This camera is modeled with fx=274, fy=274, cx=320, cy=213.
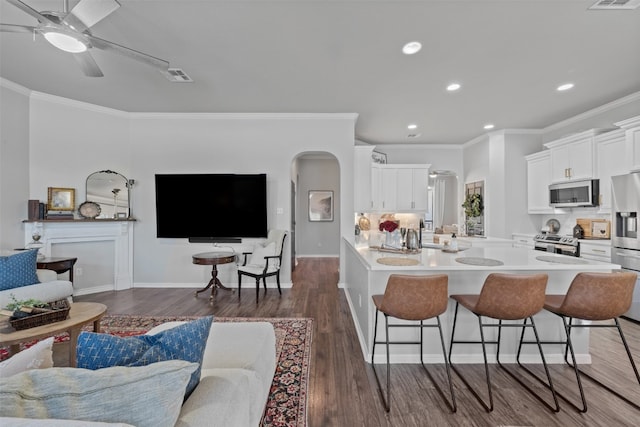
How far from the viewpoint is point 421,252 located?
295 centimetres

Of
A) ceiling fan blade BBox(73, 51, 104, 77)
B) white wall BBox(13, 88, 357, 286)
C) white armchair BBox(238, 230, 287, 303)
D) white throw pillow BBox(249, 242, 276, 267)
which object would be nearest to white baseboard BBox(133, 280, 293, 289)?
white wall BBox(13, 88, 357, 286)

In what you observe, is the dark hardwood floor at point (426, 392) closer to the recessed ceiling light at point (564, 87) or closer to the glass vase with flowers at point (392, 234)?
the glass vase with flowers at point (392, 234)

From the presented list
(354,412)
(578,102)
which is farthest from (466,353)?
(578,102)

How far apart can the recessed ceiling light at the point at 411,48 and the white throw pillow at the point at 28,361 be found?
3298 millimetres

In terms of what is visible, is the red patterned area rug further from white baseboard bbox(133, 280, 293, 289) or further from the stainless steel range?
the stainless steel range

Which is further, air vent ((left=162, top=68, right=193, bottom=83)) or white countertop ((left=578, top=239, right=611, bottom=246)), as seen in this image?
white countertop ((left=578, top=239, right=611, bottom=246))

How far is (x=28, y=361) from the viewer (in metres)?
0.97

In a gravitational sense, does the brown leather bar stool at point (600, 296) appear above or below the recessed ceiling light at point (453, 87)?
below

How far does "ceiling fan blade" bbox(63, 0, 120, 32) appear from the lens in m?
1.83

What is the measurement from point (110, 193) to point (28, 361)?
4.20 metres

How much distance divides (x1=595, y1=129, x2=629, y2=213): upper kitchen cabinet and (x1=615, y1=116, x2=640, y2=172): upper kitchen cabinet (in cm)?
14

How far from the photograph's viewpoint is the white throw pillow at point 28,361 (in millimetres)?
917

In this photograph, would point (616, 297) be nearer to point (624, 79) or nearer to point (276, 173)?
point (624, 79)

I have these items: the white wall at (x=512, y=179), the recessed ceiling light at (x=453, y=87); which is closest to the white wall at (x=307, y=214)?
the white wall at (x=512, y=179)
